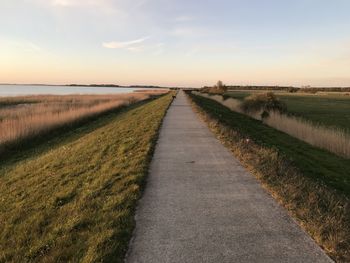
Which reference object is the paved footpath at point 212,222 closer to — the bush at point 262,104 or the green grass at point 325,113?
the green grass at point 325,113

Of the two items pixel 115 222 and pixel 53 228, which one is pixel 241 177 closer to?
pixel 115 222

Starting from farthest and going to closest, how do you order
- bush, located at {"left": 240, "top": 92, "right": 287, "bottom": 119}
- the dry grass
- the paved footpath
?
bush, located at {"left": 240, "top": 92, "right": 287, "bottom": 119} < the dry grass < the paved footpath

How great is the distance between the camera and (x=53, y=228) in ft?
15.8

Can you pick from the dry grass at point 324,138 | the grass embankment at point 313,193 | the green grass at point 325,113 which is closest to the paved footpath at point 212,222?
the grass embankment at point 313,193

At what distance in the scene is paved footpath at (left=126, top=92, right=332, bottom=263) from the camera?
379 centimetres

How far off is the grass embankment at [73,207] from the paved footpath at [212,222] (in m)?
0.31

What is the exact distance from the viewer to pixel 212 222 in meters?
4.67

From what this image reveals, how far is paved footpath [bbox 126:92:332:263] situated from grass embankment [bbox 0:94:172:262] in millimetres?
311

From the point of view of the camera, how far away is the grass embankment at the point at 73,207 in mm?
4059

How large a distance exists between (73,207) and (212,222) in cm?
237

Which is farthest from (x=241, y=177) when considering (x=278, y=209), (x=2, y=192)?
(x=2, y=192)

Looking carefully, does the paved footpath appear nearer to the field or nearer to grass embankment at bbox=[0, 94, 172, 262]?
grass embankment at bbox=[0, 94, 172, 262]

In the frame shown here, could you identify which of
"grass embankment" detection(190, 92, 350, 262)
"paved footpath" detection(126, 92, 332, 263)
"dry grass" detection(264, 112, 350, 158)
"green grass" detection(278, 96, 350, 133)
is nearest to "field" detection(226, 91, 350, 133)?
"green grass" detection(278, 96, 350, 133)

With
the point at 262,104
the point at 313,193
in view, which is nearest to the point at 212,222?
the point at 313,193
